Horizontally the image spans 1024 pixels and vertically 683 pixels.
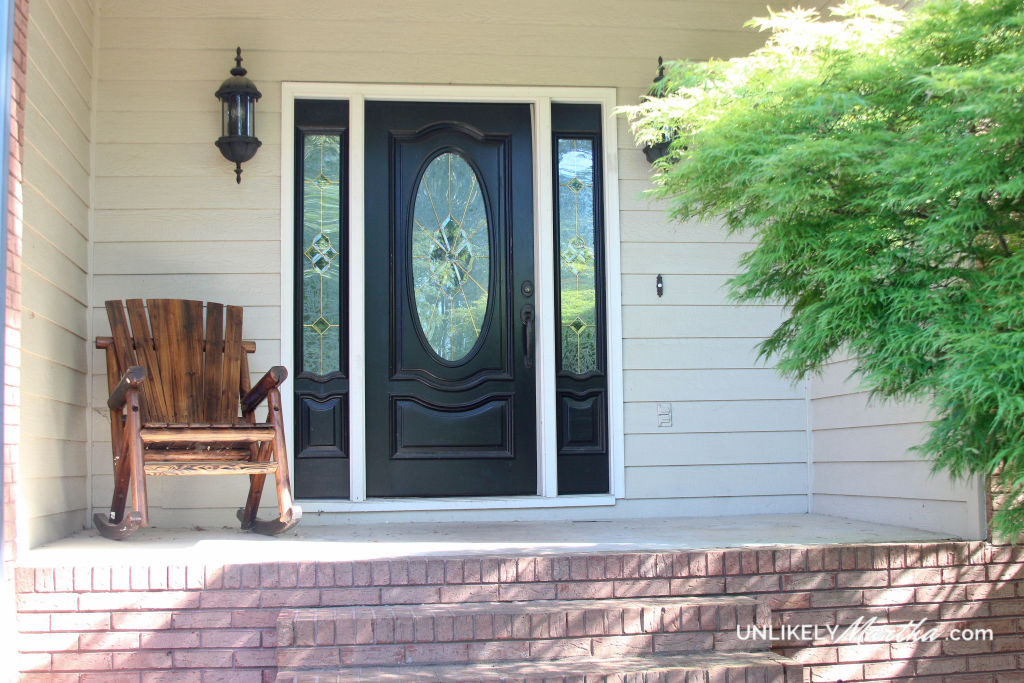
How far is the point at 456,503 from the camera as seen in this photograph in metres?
3.83

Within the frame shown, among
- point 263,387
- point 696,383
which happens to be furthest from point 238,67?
point 696,383

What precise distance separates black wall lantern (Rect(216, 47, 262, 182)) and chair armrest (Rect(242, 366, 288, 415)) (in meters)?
0.99

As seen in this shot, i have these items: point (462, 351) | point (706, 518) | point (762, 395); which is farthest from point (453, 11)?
point (706, 518)

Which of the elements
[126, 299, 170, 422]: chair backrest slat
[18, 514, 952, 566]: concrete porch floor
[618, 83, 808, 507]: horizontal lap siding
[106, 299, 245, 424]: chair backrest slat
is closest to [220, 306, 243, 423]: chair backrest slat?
[106, 299, 245, 424]: chair backrest slat

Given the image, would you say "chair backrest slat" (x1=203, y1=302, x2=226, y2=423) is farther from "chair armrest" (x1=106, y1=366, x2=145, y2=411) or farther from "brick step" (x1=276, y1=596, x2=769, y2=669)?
"brick step" (x1=276, y1=596, x2=769, y2=669)

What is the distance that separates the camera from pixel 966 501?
10.1ft

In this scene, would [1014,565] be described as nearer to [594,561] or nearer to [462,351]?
[594,561]

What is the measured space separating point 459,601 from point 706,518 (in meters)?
1.53

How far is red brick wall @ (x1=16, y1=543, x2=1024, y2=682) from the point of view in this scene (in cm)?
259

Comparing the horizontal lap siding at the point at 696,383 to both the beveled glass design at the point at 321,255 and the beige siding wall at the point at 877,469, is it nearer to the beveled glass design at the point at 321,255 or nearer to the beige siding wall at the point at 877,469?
the beige siding wall at the point at 877,469

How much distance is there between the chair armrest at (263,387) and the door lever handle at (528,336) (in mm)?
1056

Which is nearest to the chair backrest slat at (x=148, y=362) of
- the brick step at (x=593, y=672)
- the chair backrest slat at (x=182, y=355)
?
the chair backrest slat at (x=182, y=355)

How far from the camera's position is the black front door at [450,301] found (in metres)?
3.92

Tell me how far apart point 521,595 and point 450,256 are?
1742 millimetres
